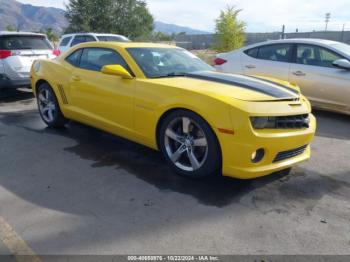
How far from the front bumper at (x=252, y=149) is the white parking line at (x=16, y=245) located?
1.87m

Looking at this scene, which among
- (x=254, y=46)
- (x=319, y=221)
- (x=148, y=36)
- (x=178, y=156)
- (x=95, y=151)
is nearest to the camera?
(x=319, y=221)

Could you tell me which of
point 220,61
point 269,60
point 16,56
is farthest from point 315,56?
point 16,56

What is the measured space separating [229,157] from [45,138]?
3.17 m

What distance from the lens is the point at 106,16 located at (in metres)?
33.3

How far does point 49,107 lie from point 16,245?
3530 millimetres

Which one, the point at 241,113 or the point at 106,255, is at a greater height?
the point at 241,113

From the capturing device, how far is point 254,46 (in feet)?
25.7

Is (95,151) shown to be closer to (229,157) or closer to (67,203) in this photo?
(67,203)

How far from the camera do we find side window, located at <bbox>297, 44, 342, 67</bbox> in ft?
21.9

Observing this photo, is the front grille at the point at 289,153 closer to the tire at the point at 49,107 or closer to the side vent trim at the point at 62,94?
the side vent trim at the point at 62,94

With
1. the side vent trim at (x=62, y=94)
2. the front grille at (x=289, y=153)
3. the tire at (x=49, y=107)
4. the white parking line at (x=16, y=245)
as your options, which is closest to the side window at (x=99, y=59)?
the side vent trim at (x=62, y=94)

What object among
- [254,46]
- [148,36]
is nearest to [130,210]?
[254,46]

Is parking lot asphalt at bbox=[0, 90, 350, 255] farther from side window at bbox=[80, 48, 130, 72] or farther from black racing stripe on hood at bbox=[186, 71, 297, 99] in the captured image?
side window at bbox=[80, 48, 130, 72]

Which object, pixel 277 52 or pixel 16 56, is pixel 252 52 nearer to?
pixel 277 52
